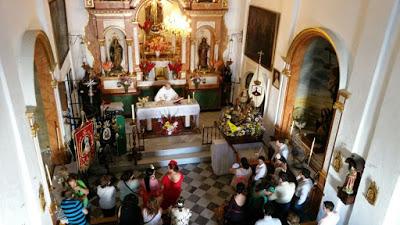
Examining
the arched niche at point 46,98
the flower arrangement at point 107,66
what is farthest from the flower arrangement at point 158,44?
the arched niche at point 46,98

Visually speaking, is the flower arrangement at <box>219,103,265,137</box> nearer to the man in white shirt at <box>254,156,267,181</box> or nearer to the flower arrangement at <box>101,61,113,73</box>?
the man in white shirt at <box>254,156,267,181</box>

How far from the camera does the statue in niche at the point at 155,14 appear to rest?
13.6 meters

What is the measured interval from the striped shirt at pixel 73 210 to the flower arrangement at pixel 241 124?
4887mm

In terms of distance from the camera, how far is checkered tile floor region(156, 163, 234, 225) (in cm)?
862

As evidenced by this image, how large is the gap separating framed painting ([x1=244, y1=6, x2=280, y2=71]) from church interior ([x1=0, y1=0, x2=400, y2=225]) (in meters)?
0.06

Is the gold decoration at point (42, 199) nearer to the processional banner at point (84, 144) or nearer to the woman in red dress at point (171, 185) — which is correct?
the processional banner at point (84, 144)

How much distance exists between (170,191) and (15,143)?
3.81m

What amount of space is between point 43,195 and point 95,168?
3910 mm

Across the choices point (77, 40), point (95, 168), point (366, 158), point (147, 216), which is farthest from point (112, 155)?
point (366, 158)

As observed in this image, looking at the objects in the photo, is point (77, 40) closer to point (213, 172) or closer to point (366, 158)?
point (213, 172)

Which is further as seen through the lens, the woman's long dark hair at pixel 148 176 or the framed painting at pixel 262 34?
the framed painting at pixel 262 34

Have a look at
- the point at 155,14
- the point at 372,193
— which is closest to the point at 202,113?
the point at 155,14

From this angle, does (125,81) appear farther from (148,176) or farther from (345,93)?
(345,93)

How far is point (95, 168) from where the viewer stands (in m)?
9.81
